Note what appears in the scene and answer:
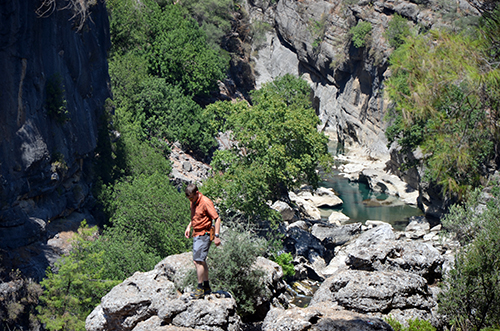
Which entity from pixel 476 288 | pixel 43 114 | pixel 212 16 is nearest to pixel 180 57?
pixel 212 16

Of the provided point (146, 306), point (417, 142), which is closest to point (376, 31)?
point (417, 142)

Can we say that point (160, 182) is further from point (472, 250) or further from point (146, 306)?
point (472, 250)

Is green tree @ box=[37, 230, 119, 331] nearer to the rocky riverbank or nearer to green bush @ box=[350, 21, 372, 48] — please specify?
the rocky riverbank

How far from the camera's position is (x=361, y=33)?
50.3 metres

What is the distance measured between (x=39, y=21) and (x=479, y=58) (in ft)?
50.0

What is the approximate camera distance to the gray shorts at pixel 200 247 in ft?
27.4

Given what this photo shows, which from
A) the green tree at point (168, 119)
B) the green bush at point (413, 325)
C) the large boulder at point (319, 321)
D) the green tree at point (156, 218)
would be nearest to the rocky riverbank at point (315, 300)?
the large boulder at point (319, 321)

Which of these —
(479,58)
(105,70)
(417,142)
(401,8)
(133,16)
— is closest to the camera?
(479,58)

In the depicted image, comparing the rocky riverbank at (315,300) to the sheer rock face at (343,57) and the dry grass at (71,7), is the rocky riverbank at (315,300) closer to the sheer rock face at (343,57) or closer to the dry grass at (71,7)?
the dry grass at (71,7)

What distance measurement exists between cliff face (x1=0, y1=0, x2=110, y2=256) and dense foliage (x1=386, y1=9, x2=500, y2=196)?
46.8 feet

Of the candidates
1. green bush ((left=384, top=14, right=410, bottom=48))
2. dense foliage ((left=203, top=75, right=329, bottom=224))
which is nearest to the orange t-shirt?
dense foliage ((left=203, top=75, right=329, bottom=224))

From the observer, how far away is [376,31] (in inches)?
1950

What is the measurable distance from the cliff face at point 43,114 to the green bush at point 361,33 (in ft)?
111

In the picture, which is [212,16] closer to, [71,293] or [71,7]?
[71,7]
